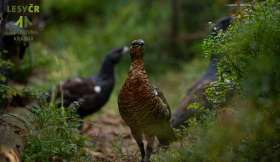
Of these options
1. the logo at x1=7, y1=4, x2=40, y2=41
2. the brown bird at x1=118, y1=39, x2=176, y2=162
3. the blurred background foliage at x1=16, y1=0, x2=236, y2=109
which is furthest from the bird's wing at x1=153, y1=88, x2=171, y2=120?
the blurred background foliage at x1=16, y1=0, x2=236, y2=109

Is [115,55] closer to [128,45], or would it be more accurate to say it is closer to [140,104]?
[140,104]

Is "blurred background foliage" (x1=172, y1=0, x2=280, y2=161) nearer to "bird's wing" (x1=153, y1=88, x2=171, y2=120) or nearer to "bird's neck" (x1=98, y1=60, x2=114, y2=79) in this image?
"bird's wing" (x1=153, y1=88, x2=171, y2=120)

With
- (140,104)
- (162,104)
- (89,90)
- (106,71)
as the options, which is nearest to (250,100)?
(140,104)

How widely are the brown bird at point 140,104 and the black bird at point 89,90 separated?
2.61 meters

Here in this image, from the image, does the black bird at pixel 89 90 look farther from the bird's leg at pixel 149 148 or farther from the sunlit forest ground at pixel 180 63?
the bird's leg at pixel 149 148

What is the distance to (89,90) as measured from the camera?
6.49m

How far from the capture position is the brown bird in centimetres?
346

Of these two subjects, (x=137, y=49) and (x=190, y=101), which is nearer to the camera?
(x=137, y=49)

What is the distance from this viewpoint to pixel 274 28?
2730 mm

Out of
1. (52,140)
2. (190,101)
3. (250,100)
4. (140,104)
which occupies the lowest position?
(52,140)

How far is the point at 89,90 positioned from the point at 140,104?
3246 millimetres

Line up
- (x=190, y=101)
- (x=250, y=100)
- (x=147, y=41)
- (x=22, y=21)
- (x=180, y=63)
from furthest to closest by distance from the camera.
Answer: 1. (x=147, y=41)
2. (x=180, y=63)
3. (x=22, y=21)
4. (x=190, y=101)
5. (x=250, y=100)

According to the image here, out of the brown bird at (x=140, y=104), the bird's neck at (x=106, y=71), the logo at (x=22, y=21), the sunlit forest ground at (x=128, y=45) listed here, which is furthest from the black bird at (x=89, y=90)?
the brown bird at (x=140, y=104)

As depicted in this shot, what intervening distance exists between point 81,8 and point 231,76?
14044 millimetres
